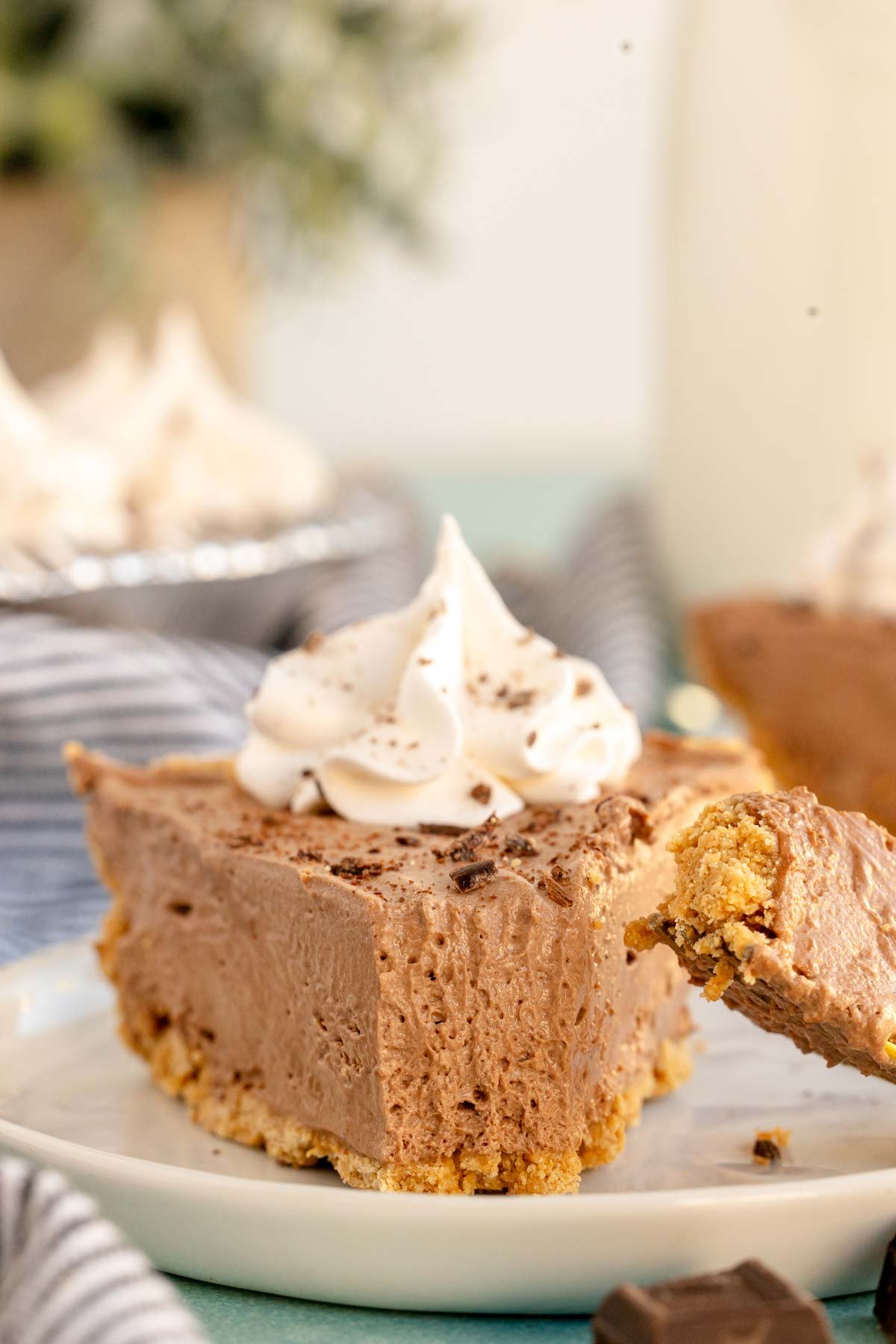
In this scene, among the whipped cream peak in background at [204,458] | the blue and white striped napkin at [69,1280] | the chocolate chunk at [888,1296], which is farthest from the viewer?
the whipped cream peak in background at [204,458]

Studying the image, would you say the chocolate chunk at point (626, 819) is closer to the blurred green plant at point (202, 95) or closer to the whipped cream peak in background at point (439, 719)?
the whipped cream peak in background at point (439, 719)

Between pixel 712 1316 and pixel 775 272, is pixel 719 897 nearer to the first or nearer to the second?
pixel 712 1316

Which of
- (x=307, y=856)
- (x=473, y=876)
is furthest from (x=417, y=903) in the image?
(x=307, y=856)

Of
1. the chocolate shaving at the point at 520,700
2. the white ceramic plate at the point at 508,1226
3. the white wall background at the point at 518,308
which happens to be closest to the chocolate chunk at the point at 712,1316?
the white ceramic plate at the point at 508,1226

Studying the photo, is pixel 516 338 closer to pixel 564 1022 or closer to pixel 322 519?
pixel 322 519

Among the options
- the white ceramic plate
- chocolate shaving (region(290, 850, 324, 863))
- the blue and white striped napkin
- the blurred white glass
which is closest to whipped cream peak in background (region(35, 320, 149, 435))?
the blurred white glass

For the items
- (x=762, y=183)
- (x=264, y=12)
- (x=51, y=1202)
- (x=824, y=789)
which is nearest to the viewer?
(x=51, y=1202)

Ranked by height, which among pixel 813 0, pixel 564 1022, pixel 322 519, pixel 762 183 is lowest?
pixel 322 519

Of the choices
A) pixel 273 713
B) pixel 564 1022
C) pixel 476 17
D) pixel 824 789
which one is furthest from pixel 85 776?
pixel 476 17
